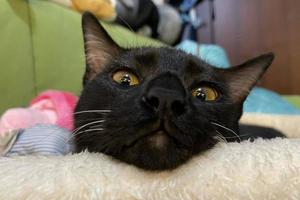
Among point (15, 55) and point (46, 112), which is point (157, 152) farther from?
point (15, 55)

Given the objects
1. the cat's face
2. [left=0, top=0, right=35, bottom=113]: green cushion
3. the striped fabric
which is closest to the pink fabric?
[left=0, top=0, right=35, bottom=113]: green cushion

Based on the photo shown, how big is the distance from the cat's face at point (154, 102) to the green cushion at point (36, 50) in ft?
1.70

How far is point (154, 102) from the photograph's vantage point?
629 millimetres

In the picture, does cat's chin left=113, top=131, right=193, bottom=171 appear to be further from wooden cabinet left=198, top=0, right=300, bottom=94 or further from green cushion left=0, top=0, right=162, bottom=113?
wooden cabinet left=198, top=0, right=300, bottom=94

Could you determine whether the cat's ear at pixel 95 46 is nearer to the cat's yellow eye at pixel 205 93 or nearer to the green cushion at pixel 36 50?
the cat's yellow eye at pixel 205 93

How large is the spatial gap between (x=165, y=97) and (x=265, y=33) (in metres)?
2.04

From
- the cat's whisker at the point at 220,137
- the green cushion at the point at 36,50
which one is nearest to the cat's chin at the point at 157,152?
the cat's whisker at the point at 220,137

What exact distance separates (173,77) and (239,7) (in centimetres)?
221

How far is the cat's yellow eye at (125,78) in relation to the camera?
0.84 meters

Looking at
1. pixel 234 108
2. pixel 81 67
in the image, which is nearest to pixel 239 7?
→ pixel 81 67

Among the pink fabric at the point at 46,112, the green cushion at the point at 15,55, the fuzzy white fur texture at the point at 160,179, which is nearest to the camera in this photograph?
the fuzzy white fur texture at the point at 160,179

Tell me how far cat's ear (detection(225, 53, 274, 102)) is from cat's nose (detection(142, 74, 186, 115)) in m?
0.42

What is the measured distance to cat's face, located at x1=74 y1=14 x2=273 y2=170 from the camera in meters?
0.64

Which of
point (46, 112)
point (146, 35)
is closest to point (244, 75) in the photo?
point (46, 112)
